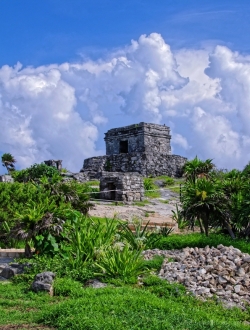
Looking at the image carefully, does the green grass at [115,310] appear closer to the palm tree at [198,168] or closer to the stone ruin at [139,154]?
the palm tree at [198,168]

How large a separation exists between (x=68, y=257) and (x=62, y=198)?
3.58 m

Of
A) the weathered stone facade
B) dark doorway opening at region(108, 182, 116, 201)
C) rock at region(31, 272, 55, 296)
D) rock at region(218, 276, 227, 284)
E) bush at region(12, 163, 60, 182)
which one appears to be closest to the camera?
rock at region(31, 272, 55, 296)

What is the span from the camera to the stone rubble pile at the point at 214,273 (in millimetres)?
7863

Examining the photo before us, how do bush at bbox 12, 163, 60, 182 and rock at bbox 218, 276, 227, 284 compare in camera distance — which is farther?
bush at bbox 12, 163, 60, 182

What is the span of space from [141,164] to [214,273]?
28.0m

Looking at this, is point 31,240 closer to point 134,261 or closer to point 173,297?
point 134,261

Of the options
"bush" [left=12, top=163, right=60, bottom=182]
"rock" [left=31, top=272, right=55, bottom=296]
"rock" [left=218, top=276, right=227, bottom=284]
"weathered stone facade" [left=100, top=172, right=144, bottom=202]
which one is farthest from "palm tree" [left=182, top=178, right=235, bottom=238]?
"bush" [left=12, top=163, right=60, bottom=182]

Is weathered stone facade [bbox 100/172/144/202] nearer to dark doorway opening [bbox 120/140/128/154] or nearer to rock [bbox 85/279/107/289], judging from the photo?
dark doorway opening [bbox 120/140/128/154]

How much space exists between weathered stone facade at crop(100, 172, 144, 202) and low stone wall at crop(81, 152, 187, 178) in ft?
34.5

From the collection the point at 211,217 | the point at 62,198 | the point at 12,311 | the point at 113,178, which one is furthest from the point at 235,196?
the point at 113,178

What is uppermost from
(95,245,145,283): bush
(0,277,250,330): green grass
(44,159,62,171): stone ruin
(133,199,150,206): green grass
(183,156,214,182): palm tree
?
(44,159,62,171): stone ruin

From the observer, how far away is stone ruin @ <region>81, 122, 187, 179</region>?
3681 cm

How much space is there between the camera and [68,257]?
9.60m

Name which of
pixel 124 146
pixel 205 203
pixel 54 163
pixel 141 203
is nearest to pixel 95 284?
pixel 205 203
